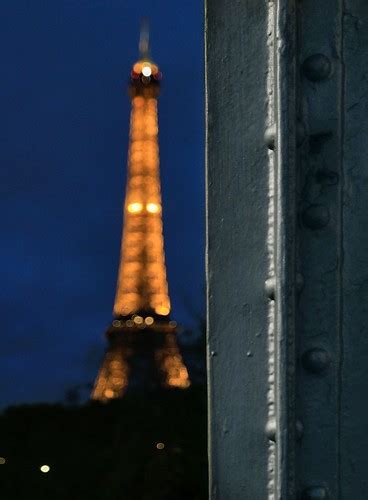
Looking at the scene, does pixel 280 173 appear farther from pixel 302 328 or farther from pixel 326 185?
pixel 302 328

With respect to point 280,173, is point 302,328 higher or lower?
lower

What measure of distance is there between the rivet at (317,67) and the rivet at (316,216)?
142mm

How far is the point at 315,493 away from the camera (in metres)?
1.19

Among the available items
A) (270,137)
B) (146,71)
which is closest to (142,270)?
(146,71)

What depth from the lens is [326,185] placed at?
1.21 meters

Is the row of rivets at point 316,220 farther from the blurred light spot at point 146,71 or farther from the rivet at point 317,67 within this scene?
the blurred light spot at point 146,71

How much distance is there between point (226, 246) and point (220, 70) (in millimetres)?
214

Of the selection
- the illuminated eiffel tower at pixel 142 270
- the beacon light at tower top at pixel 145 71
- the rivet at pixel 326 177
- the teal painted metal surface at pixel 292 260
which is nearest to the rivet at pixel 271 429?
the teal painted metal surface at pixel 292 260

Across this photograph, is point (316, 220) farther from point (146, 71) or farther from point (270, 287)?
point (146, 71)

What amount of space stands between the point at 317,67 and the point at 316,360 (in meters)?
0.32

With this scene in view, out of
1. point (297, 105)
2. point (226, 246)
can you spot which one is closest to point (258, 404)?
point (226, 246)

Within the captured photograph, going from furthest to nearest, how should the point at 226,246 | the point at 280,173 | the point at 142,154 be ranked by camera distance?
Result: the point at 142,154, the point at 226,246, the point at 280,173

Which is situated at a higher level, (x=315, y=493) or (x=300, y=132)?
(x=300, y=132)

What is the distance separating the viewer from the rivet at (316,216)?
120 centimetres
